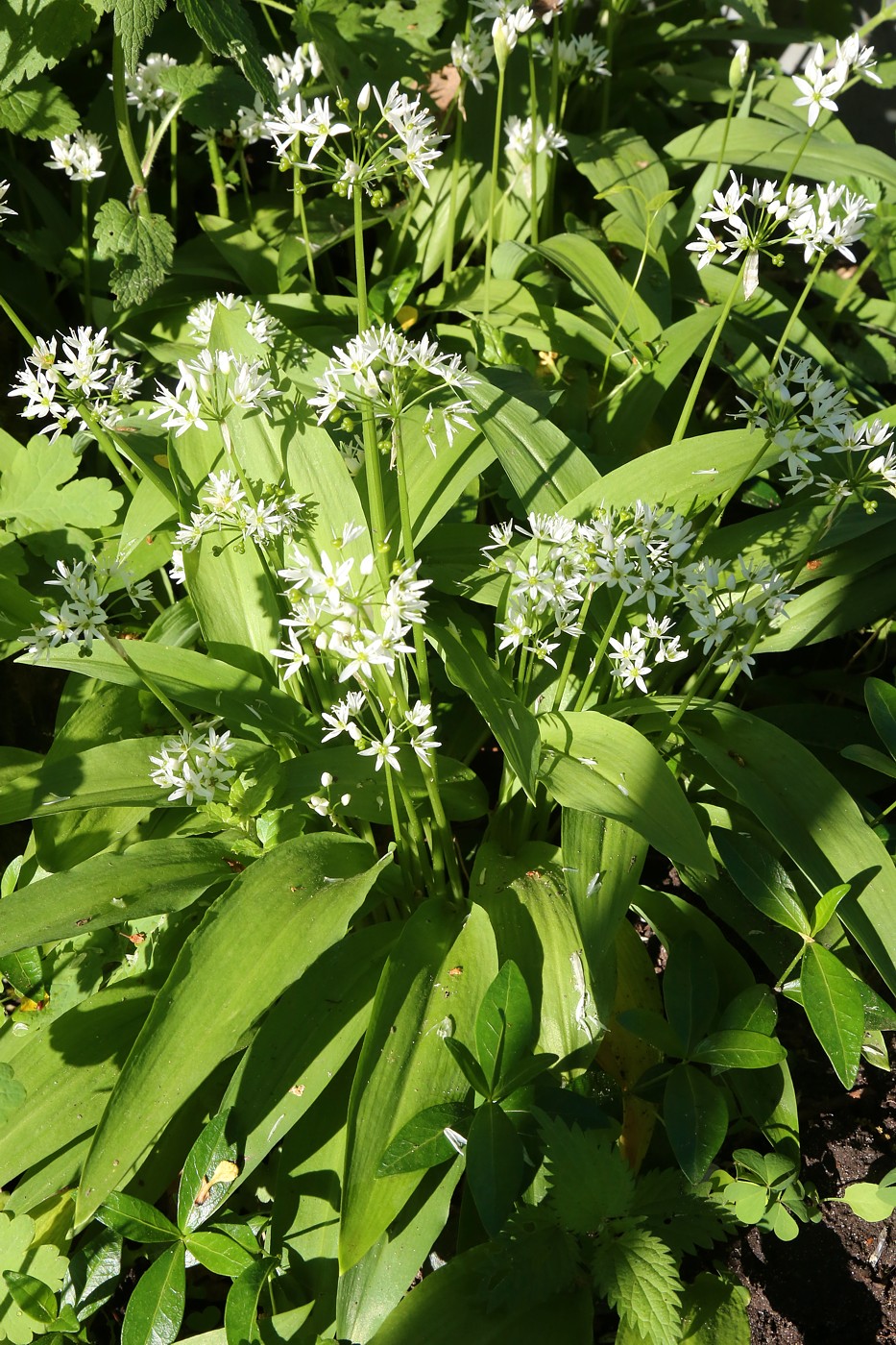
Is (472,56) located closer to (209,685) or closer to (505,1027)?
(209,685)

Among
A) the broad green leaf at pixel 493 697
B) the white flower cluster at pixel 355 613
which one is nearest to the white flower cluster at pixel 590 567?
the broad green leaf at pixel 493 697

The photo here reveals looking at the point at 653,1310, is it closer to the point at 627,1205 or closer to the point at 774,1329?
the point at 627,1205

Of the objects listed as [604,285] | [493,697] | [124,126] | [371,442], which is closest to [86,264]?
[124,126]

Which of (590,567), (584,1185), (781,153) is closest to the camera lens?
(584,1185)

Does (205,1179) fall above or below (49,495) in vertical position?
below

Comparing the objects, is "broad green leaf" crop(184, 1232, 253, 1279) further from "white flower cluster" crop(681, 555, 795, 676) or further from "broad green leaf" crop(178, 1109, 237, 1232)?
"white flower cluster" crop(681, 555, 795, 676)

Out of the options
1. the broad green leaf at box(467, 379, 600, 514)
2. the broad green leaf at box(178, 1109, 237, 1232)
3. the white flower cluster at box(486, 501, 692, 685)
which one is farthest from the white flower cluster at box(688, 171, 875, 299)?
the broad green leaf at box(178, 1109, 237, 1232)

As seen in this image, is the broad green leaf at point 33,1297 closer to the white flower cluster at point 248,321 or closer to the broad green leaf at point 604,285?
the white flower cluster at point 248,321
